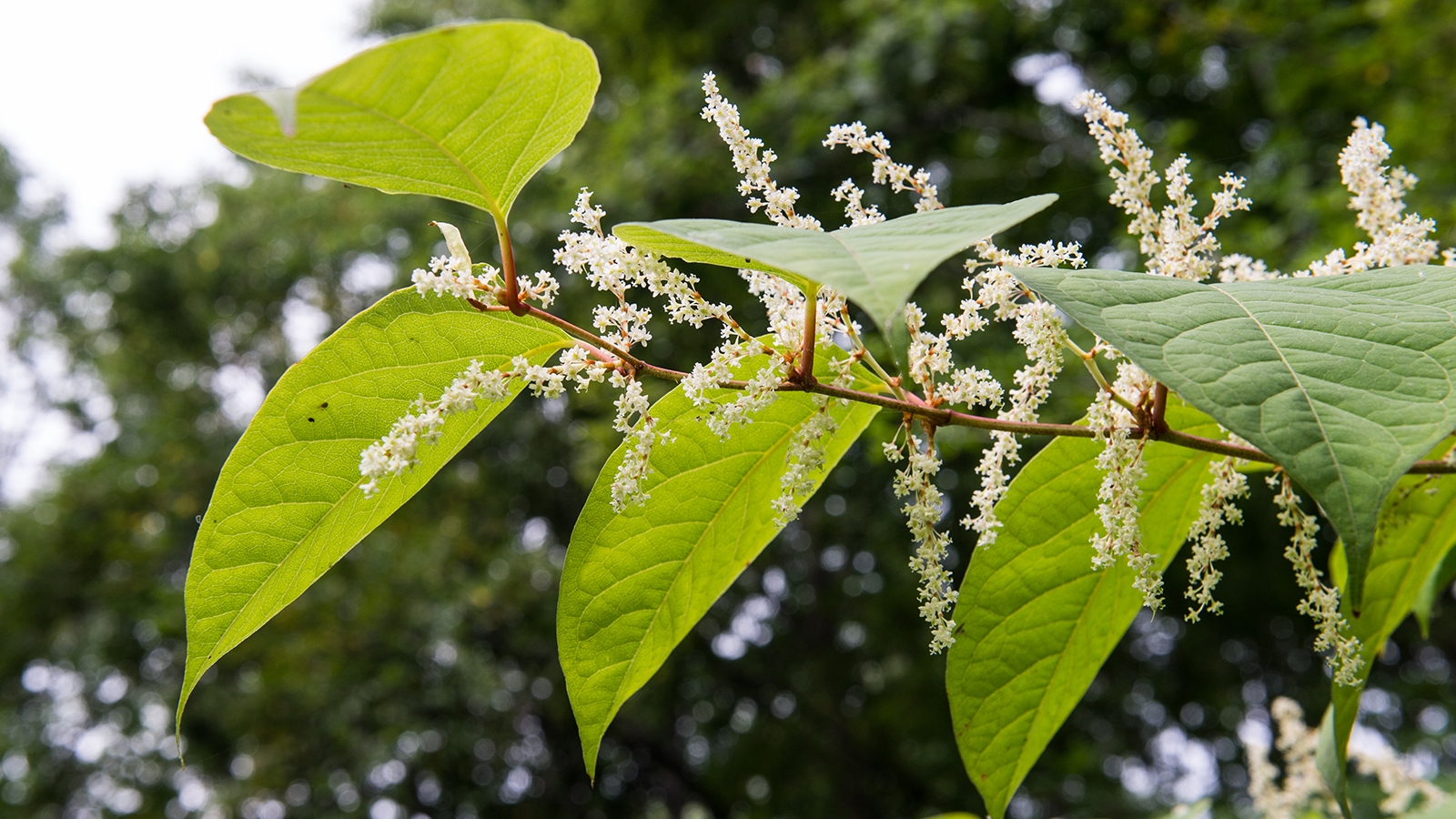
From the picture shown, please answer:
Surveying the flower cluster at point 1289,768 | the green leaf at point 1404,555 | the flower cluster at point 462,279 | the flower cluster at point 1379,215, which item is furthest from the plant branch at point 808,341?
the flower cluster at point 1289,768

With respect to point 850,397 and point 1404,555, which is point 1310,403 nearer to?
point 850,397

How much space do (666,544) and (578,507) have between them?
9069mm

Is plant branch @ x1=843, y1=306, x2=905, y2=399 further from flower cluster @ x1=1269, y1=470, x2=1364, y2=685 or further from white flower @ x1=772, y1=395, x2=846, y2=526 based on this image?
flower cluster @ x1=1269, y1=470, x2=1364, y2=685

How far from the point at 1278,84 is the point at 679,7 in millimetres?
5596

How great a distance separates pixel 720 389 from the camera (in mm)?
956

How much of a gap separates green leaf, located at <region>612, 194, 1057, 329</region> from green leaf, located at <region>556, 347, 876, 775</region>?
0.30 meters

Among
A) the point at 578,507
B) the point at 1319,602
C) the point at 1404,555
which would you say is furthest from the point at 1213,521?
the point at 578,507

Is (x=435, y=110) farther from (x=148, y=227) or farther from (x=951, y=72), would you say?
(x=148, y=227)

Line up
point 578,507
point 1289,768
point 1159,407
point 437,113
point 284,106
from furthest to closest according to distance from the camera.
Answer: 1. point 578,507
2. point 1289,768
3. point 1159,407
4. point 437,113
5. point 284,106

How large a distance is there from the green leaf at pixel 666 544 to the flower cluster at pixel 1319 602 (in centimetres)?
45

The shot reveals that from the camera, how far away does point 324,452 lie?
0.95 m

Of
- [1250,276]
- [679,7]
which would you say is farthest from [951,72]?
[1250,276]

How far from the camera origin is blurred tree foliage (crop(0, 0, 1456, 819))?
280 inches

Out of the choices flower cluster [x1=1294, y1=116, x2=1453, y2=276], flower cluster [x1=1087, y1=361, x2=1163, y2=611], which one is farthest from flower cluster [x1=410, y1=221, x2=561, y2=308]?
flower cluster [x1=1294, y1=116, x2=1453, y2=276]
